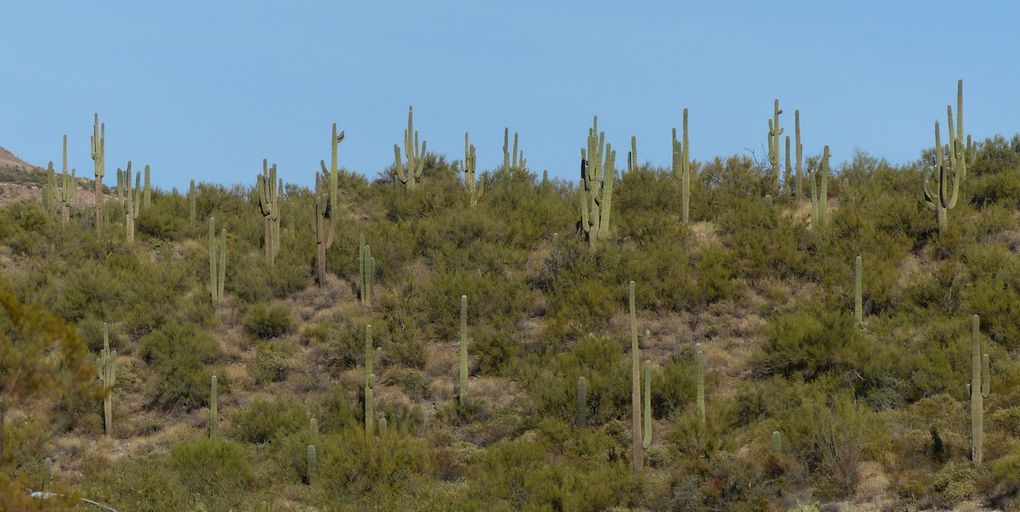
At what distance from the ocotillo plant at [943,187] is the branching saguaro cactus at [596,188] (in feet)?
21.4

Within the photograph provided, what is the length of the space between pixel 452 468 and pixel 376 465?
1.48 m

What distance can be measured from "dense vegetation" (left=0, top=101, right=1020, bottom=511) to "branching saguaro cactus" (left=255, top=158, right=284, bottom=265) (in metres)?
0.45

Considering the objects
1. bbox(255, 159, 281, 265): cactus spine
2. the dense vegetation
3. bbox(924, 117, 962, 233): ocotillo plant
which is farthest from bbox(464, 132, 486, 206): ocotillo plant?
bbox(924, 117, 962, 233): ocotillo plant

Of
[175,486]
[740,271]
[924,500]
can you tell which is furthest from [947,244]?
[175,486]

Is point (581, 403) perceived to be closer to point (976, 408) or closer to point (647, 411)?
point (647, 411)

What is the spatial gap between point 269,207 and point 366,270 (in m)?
3.08

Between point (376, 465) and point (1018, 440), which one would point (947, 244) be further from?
point (376, 465)

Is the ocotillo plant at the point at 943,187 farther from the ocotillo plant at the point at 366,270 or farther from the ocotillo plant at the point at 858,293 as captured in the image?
the ocotillo plant at the point at 366,270

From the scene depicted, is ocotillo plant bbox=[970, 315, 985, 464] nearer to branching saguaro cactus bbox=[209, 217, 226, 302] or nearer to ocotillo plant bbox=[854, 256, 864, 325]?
ocotillo plant bbox=[854, 256, 864, 325]

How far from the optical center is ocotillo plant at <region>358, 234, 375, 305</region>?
2778cm

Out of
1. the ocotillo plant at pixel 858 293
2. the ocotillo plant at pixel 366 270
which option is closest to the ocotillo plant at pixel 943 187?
the ocotillo plant at pixel 858 293

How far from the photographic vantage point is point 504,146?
35594 millimetres

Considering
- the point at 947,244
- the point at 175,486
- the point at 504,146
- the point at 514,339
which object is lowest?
the point at 175,486

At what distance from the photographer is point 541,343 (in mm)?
26266
